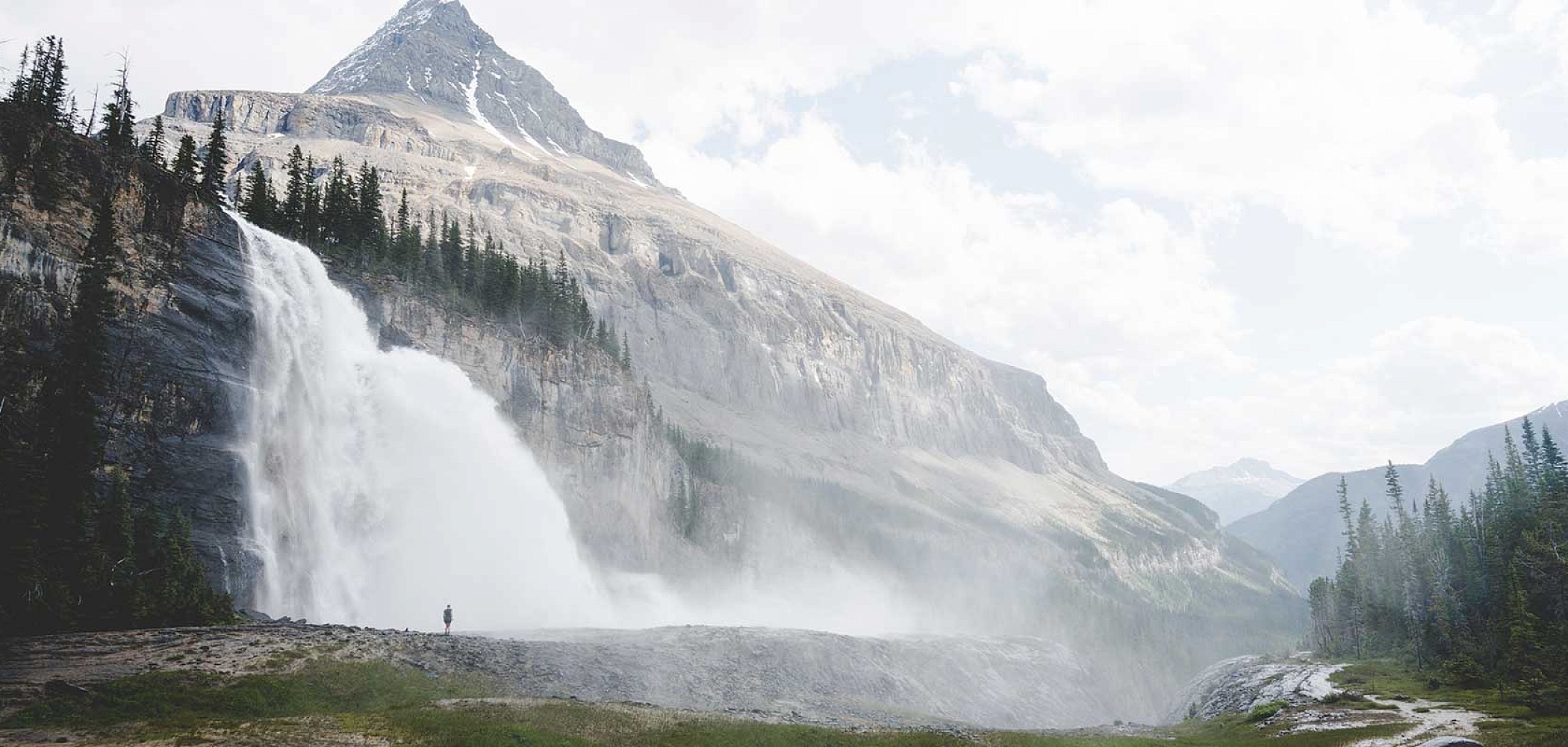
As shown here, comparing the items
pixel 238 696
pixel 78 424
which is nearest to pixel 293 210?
pixel 78 424

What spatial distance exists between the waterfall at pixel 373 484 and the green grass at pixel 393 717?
20271 mm

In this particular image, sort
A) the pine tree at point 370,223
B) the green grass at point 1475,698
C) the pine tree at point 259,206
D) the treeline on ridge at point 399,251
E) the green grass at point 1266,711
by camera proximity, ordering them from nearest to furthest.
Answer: the green grass at point 1475,698 < the green grass at point 1266,711 < the pine tree at point 259,206 < the treeline on ridge at point 399,251 < the pine tree at point 370,223

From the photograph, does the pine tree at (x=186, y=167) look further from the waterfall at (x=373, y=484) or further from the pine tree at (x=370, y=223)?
the pine tree at (x=370, y=223)

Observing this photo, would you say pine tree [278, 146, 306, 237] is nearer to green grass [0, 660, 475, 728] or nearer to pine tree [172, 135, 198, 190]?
pine tree [172, 135, 198, 190]

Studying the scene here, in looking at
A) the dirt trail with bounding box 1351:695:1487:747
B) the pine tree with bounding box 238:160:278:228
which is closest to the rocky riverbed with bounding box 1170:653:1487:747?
the dirt trail with bounding box 1351:695:1487:747

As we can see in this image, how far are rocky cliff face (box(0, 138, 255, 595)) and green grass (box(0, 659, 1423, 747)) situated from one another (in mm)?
18597

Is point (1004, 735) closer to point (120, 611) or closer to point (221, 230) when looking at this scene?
point (120, 611)

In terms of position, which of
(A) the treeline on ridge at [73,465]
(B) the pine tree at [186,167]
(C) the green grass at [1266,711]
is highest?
(B) the pine tree at [186,167]

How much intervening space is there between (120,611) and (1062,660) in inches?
3960

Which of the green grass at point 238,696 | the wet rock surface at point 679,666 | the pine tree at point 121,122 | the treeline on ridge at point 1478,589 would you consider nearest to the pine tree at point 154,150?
the pine tree at point 121,122

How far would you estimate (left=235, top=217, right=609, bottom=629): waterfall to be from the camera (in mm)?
60125

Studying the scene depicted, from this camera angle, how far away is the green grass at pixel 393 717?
100 feet

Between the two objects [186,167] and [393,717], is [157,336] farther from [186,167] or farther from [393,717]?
[393,717]

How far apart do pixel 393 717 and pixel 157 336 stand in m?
34.4
